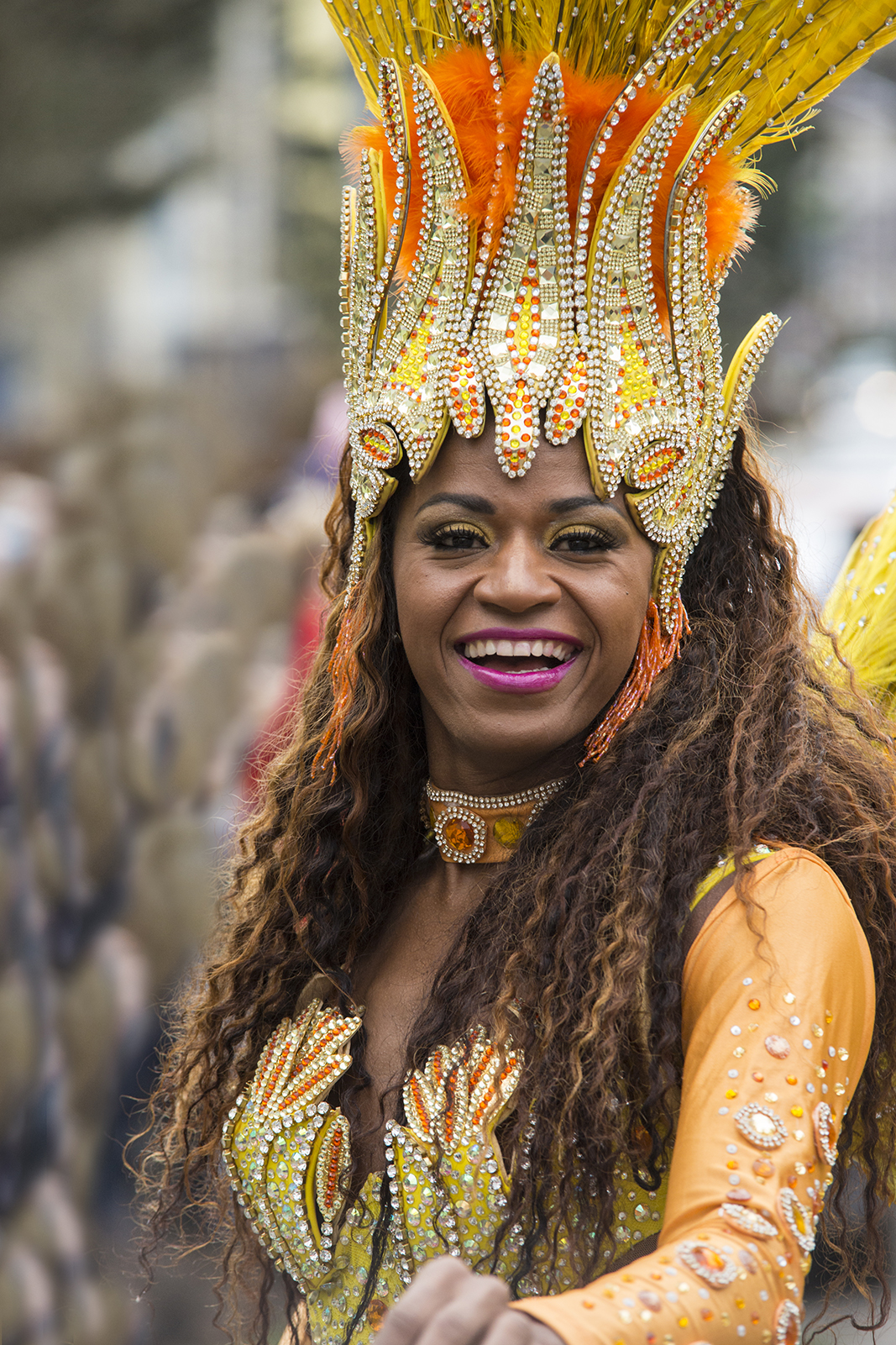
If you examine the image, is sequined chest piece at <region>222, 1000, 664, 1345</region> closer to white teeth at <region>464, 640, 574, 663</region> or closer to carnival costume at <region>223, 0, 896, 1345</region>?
carnival costume at <region>223, 0, 896, 1345</region>

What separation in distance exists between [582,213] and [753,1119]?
3.63 feet

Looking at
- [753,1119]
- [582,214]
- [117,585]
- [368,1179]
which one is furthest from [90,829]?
[753,1119]

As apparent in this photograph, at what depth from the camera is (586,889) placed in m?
1.67

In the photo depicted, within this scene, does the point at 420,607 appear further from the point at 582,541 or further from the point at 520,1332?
the point at 520,1332

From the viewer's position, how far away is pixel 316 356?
5980 millimetres

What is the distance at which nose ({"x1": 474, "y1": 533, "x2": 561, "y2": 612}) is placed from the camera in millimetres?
1662

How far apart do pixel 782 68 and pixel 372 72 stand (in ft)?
1.86

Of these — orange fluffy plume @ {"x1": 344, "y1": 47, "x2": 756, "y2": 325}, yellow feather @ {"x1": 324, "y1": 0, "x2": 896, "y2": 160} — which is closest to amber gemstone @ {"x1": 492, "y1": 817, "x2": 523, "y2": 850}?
orange fluffy plume @ {"x1": 344, "y1": 47, "x2": 756, "y2": 325}

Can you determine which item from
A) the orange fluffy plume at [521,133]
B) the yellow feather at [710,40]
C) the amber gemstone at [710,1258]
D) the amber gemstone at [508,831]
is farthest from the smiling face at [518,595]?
the amber gemstone at [710,1258]

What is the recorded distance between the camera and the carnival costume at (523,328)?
5.32 feet

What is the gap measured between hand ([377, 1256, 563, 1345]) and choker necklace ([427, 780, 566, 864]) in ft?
2.65

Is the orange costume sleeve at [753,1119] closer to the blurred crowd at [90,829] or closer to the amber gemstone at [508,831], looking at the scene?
the amber gemstone at [508,831]

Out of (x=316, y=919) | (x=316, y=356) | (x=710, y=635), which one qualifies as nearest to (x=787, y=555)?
(x=710, y=635)

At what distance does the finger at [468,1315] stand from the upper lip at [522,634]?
2.64ft
